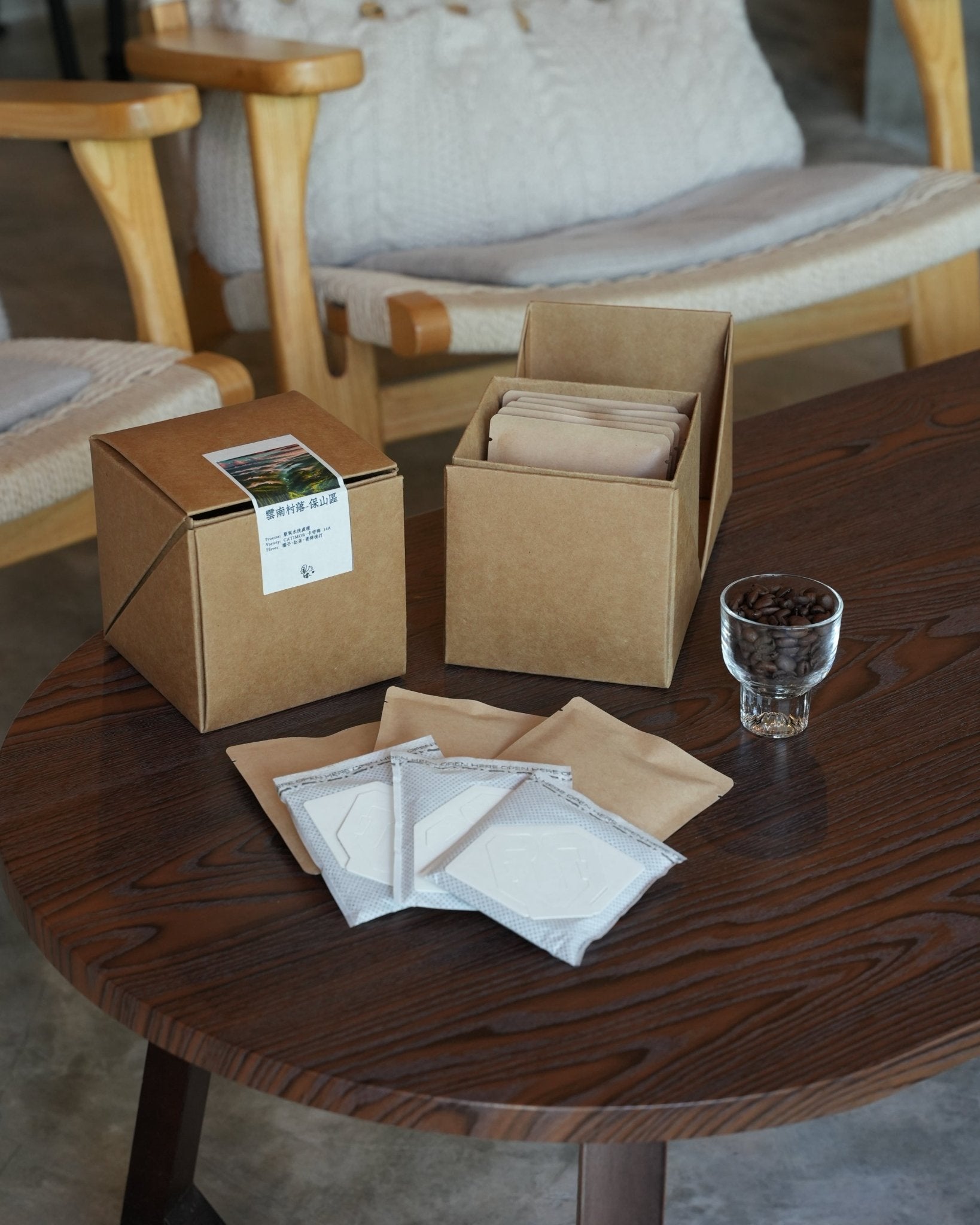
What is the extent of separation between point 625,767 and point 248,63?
3.51 ft

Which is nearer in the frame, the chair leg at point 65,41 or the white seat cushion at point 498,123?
the white seat cushion at point 498,123

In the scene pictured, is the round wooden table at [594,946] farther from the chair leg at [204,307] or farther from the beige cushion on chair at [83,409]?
the chair leg at [204,307]

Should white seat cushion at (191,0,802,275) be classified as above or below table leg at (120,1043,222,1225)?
above

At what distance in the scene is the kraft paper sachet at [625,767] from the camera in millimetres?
708

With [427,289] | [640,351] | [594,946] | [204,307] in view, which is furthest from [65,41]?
[594,946]

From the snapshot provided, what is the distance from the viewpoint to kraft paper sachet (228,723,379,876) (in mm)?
719

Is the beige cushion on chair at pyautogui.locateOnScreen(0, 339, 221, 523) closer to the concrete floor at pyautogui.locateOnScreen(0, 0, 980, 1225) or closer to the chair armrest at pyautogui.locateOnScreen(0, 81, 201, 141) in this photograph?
the chair armrest at pyautogui.locateOnScreen(0, 81, 201, 141)

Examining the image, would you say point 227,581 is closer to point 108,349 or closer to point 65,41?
point 108,349

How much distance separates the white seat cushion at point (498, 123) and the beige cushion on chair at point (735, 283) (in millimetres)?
135

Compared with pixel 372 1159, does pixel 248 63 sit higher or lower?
higher

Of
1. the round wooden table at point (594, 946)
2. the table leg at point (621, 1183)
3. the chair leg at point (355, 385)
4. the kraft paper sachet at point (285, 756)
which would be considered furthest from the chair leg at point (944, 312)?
the table leg at point (621, 1183)

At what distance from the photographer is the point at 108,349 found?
1454mm

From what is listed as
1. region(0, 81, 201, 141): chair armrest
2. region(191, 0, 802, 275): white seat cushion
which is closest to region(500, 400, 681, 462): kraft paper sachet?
region(0, 81, 201, 141): chair armrest

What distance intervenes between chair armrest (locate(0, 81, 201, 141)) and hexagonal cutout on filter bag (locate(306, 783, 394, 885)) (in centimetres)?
95
